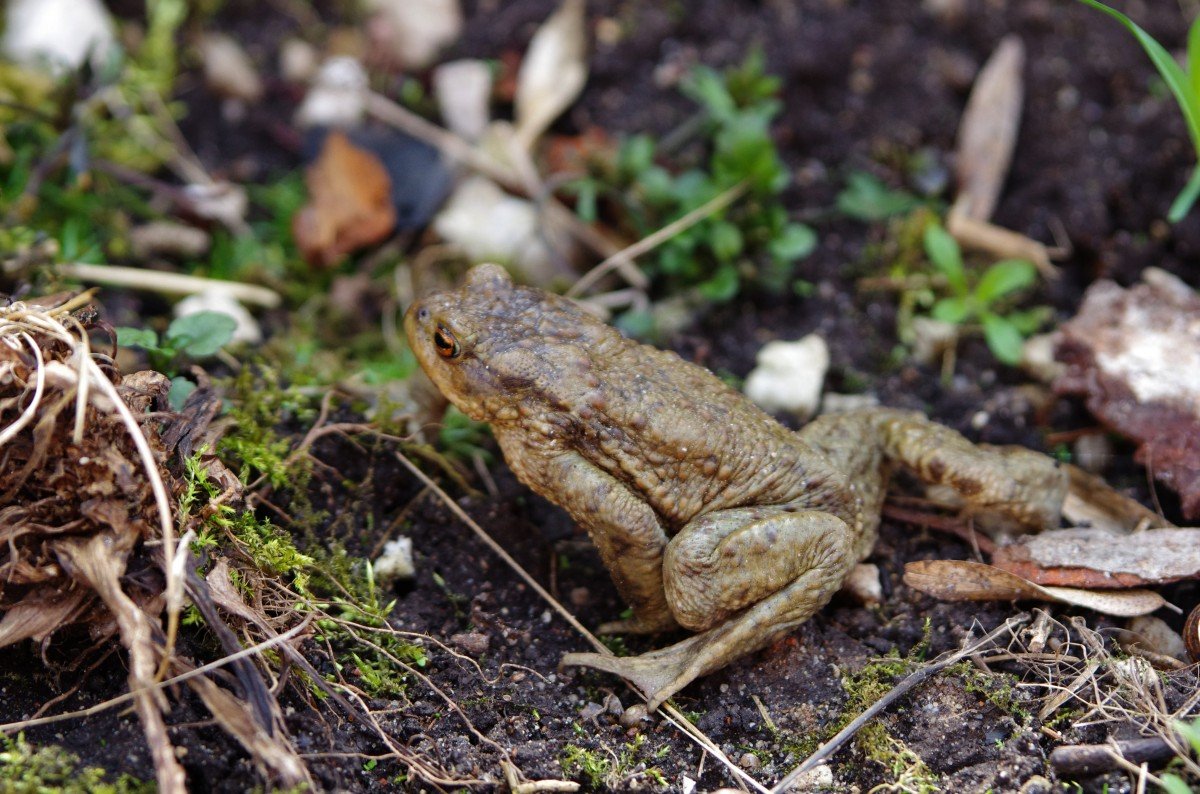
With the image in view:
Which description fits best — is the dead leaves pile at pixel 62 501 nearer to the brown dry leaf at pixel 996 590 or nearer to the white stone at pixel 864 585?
the white stone at pixel 864 585

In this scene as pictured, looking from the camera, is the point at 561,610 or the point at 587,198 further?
the point at 587,198

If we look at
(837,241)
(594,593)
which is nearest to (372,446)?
(594,593)

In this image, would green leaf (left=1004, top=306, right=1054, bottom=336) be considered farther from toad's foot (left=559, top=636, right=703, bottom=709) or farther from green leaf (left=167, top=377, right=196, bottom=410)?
green leaf (left=167, top=377, right=196, bottom=410)

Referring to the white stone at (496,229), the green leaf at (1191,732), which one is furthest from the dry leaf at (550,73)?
the green leaf at (1191,732)

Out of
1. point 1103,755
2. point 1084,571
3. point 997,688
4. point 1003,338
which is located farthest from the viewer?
point 1003,338

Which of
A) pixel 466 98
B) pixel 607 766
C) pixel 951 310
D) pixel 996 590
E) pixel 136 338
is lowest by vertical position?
pixel 607 766

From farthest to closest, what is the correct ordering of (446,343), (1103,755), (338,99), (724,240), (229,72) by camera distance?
1. (229,72)
2. (338,99)
3. (724,240)
4. (446,343)
5. (1103,755)

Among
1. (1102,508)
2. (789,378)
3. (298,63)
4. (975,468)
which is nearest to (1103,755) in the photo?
(975,468)

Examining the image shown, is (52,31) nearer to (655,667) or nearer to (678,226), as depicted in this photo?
(678,226)
